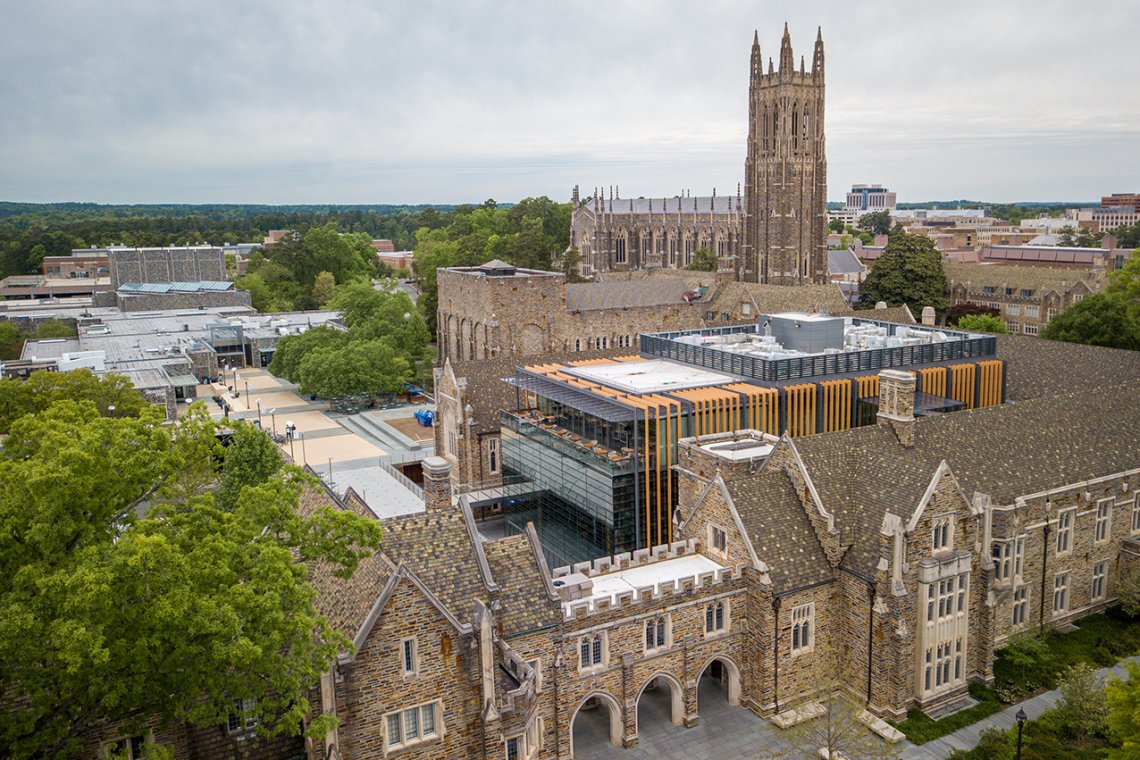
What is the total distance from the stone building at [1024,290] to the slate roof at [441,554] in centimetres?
9024

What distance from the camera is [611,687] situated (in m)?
26.2

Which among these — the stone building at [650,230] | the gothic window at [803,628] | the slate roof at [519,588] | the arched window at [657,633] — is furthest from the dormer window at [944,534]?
the stone building at [650,230]

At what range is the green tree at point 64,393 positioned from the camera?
47.4m

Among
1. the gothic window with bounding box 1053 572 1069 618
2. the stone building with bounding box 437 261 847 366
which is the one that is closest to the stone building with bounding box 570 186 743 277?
the stone building with bounding box 437 261 847 366

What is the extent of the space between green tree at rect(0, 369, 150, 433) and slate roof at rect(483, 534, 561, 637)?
3235 centimetres

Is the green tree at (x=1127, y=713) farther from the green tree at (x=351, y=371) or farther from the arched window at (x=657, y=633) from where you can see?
the green tree at (x=351, y=371)

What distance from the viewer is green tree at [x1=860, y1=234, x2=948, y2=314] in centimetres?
8975

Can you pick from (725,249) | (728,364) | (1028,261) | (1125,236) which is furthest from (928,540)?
(1125,236)

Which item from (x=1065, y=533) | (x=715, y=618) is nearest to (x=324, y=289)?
(x=715, y=618)

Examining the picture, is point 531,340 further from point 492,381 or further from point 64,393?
point 64,393

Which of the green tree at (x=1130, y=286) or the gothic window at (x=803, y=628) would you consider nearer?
the gothic window at (x=803, y=628)

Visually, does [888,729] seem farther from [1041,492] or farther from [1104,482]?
[1104,482]

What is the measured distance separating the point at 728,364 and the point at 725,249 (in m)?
89.4

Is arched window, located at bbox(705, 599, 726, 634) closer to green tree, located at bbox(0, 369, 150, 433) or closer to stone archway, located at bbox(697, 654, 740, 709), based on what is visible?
stone archway, located at bbox(697, 654, 740, 709)
